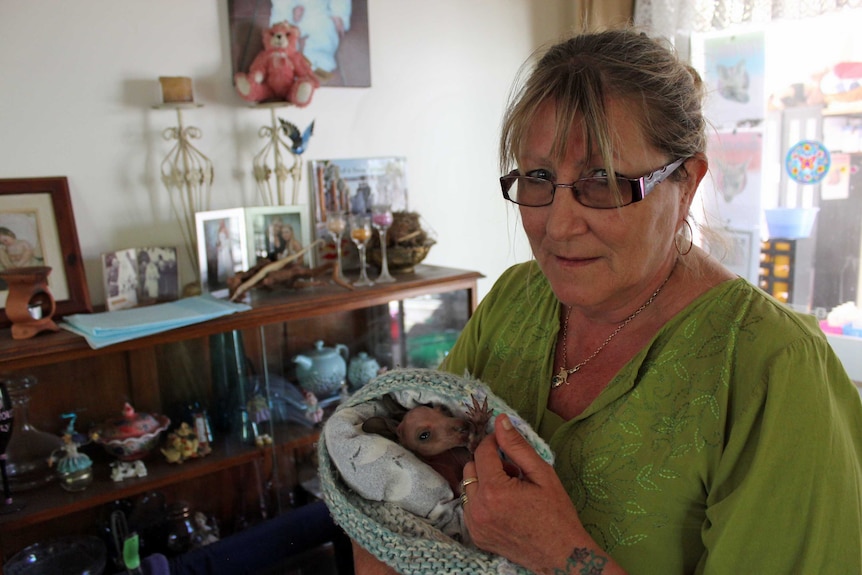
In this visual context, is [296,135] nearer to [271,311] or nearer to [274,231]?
[274,231]

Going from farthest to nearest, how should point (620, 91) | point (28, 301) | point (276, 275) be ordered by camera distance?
1. point (276, 275)
2. point (28, 301)
3. point (620, 91)

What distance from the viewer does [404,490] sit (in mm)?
1069

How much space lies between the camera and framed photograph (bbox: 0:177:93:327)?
1.68 metres

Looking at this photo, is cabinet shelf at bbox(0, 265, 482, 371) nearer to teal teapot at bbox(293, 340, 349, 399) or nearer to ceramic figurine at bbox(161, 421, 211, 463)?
teal teapot at bbox(293, 340, 349, 399)

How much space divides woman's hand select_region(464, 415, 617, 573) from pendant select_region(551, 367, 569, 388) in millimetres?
231

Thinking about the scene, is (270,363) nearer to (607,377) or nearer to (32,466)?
(32,466)

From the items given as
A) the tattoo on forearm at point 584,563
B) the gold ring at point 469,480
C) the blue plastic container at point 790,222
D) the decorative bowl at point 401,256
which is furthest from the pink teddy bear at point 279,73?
the blue plastic container at point 790,222

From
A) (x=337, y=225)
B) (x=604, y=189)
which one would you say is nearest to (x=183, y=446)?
(x=337, y=225)

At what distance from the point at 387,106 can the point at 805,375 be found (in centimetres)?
183

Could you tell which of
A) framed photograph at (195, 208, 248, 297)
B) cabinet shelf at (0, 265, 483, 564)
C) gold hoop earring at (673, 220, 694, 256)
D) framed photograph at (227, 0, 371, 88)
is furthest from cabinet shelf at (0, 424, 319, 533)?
gold hoop earring at (673, 220, 694, 256)

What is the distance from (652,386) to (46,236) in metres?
1.52

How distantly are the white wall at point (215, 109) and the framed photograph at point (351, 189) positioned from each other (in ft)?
0.17

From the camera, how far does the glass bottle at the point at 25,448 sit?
1.59 metres

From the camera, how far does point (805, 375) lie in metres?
0.89
